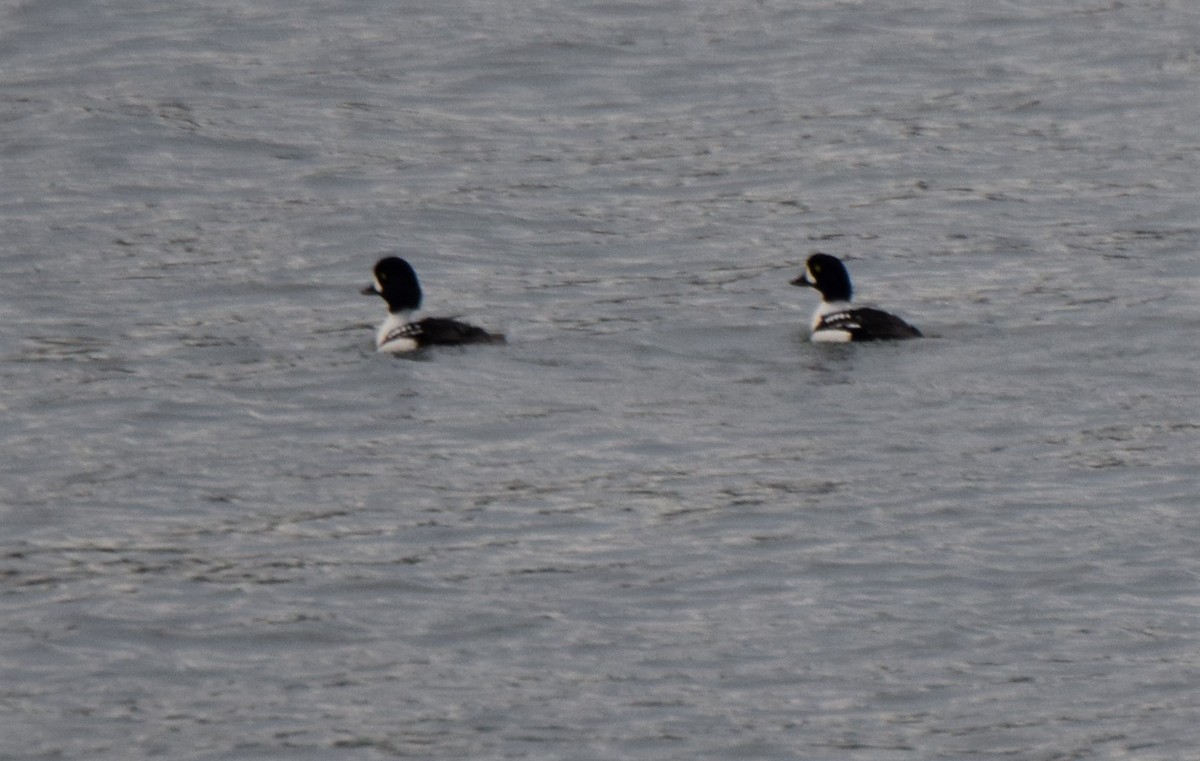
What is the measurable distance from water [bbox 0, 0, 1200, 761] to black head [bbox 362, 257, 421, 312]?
18.8 inches

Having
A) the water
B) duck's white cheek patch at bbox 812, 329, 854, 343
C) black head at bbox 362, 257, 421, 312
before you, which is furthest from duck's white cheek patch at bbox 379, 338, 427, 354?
duck's white cheek patch at bbox 812, 329, 854, 343

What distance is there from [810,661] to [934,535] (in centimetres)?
200

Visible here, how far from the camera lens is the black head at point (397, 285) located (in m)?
18.7

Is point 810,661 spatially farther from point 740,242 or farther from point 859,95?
point 859,95

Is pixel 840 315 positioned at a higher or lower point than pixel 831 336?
higher

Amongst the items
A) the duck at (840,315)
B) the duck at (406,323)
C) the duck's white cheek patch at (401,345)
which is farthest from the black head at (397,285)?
the duck at (840,315)

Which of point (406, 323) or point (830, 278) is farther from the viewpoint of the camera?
point (830, 278)

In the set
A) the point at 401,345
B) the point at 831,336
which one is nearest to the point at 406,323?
the point at 401,345

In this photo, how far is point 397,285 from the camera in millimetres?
18656

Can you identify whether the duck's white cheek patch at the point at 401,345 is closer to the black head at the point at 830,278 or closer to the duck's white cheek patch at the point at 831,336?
the duck's white cheek patch at the point at 831,336

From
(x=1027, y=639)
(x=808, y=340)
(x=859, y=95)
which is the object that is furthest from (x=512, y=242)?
(x=1027, y=639)

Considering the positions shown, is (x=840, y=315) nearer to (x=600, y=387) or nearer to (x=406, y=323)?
(x=600, y=387)

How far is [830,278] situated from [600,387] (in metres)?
2.65

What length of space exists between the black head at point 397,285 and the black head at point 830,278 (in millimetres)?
2883
